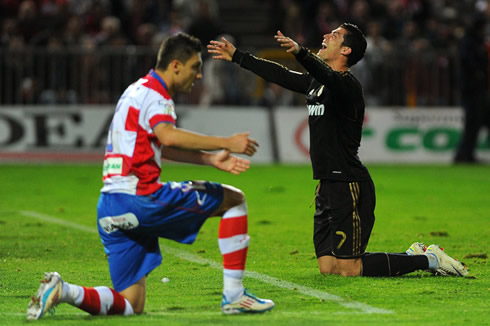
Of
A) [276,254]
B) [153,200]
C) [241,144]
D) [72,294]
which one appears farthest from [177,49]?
[276,254]

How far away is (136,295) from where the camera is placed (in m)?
5.87

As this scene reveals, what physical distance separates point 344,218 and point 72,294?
249cm

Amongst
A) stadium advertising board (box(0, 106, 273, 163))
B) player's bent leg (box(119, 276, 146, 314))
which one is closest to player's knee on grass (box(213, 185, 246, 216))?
player's bent leg (box(119, 276, 146, 314))

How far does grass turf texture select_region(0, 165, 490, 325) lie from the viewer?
5.93 m

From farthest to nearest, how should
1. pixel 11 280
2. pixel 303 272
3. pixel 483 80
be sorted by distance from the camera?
pixel 483 80
pixel 303 272
pixel 11 280

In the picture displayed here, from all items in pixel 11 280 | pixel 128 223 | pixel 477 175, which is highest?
pixel 128 223

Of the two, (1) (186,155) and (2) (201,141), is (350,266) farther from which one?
(2) (201,141)

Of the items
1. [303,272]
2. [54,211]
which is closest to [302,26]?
[54,211]

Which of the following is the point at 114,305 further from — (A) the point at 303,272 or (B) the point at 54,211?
(B) the point at 54,211

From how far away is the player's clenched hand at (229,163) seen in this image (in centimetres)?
553

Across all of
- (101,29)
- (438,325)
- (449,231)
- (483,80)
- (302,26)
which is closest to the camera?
(438,325)

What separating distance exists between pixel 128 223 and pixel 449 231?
566 cm

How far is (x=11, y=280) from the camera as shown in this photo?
7258mm

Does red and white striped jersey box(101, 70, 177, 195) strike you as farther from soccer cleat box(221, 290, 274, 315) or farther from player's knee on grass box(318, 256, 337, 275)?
player's knee on grass box(318, 256, 337, 275)
